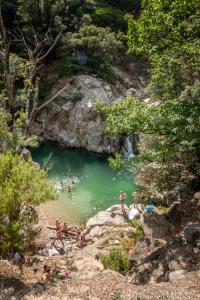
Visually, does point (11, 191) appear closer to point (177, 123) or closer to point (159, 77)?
point (177, 123)

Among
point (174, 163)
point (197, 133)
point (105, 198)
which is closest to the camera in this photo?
point (197, 133)

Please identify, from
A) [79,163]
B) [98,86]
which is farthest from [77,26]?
[79,163]

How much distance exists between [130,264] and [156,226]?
296cm

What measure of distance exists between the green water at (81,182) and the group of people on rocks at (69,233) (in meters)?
1.67

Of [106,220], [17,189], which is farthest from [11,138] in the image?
[106,220]

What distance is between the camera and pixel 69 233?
20.3 meters

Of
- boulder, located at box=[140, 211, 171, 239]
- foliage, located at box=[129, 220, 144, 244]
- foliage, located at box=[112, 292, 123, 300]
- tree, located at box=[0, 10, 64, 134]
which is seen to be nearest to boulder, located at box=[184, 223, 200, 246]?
boulder, located at box=[140, 211, 171, 239]

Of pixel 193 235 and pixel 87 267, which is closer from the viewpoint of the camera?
pixel 193 235

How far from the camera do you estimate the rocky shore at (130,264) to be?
10984mm

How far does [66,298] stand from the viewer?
10.9 metres

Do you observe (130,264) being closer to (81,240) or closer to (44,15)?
(81,240)

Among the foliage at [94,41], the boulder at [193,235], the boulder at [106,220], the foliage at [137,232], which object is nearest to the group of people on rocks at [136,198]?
the boulder at [106,220]

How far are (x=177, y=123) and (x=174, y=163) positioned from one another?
17.8 feet

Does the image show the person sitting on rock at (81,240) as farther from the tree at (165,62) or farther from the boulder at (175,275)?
the boulder at (175,275)
